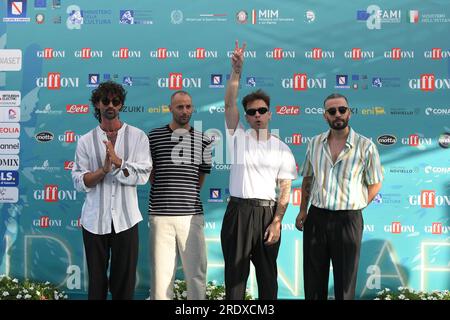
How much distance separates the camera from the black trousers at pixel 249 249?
9.86 feet

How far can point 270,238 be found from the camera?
298 centimetres

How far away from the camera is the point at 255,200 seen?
3047 mm

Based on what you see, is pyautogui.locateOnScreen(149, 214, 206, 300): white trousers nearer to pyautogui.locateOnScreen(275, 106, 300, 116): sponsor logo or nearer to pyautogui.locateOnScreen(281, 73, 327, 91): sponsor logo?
pyautogui.locateOnScreen(275, 106, 300, 116): sponsor logo

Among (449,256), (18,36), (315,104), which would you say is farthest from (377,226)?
(18,36)

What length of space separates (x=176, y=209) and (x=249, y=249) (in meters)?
0.56

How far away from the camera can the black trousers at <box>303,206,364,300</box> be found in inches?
114

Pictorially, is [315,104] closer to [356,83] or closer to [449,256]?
[356,83]

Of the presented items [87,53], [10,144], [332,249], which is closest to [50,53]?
[87,53]

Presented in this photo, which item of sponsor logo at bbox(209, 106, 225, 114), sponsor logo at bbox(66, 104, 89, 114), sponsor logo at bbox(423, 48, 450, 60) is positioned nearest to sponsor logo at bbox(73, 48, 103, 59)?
sponsor logo at bbox(66, 104, 89, 114)

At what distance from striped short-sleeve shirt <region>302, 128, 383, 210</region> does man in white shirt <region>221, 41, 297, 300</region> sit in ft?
Answer: 0.76

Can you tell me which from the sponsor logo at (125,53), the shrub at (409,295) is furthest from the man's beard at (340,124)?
the sponsor logo at (125,53)

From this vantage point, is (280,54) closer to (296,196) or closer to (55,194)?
(296,196)

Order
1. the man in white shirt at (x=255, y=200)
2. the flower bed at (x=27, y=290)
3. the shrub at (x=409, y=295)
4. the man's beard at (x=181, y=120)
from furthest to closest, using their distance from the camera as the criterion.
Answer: the flower bed at (x=27, y=290), the shrub at (x=409, y=295), the man's beard at (x=181, y=120), the man in white shirt at (x=255, y=200)

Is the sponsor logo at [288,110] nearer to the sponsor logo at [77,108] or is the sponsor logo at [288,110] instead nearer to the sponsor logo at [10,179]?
the sponsor logo at [77,108]
